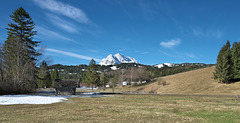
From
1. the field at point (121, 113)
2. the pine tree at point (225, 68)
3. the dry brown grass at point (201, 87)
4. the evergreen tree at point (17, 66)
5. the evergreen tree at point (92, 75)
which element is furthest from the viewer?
the evergreen tree at point (92, 75)

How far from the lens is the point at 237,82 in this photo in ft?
181

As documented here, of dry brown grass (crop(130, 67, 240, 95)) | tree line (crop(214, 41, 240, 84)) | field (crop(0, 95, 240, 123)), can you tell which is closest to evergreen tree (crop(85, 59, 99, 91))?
dry brown grass (crop(130, 67, 240, 95))

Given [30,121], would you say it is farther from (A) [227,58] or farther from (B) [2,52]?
(A) [227,58]

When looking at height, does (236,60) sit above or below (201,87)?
above

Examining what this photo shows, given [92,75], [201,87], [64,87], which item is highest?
[92,75]

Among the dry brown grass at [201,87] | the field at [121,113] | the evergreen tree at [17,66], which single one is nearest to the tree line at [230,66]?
the dry brown grass at [201,87]

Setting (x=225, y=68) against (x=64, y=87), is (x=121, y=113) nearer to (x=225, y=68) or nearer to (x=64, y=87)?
(x=64, y=87)

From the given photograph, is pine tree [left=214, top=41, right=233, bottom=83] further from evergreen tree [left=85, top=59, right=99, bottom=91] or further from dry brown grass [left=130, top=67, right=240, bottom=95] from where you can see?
evergreen tree [left=85, top=59, right=99, bottom=91]

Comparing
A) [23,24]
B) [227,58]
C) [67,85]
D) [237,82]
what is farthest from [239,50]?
[23,24]

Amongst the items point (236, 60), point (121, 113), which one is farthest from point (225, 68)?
point (121, 113)

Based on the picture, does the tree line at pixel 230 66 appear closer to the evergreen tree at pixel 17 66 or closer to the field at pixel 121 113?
the field at pixel 121 113

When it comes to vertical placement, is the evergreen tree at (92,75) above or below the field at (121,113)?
above

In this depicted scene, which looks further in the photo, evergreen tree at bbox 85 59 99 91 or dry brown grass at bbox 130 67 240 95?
evergreen tree at bbox 85 59 99 91

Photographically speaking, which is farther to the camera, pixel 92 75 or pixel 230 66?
pixel 92 75
